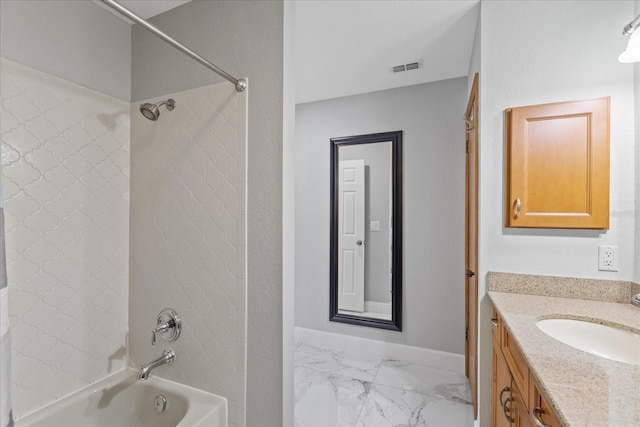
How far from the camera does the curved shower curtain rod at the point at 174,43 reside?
96cm

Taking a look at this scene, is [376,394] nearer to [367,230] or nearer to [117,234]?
[367,230]

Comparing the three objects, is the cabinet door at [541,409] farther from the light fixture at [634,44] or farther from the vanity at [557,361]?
the light fixture at [634,44]

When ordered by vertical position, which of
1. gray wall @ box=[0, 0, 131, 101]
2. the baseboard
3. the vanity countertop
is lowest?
the baseboard

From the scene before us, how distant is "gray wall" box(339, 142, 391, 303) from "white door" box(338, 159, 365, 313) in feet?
0.17

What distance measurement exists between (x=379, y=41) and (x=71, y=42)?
1803 millimetres

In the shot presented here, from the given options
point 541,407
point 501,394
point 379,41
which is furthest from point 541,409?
point 379,41

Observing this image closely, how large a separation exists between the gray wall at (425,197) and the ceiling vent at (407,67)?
0.35m

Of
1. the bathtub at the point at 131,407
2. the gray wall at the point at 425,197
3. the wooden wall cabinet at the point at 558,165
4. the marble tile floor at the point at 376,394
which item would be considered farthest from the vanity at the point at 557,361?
the bathtub at the point at 131,407

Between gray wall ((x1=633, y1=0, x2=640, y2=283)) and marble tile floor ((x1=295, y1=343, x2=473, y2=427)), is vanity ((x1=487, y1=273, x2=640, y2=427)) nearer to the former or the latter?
gray wall ((x1=633, y1=0, x2=640, y2=283))

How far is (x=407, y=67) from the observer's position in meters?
2.49

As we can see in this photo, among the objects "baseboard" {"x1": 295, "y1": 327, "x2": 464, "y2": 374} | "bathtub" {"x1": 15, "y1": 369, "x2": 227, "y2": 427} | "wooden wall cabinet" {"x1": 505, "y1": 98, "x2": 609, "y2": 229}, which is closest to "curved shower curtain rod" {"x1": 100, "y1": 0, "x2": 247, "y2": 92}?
"wooden wall cabinet" {"x1": 505, "y1": 98, "x2": 609, "y2": 229}

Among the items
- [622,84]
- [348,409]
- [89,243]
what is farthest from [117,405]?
[622,84]

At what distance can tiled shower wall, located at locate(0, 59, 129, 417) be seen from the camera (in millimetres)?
1364

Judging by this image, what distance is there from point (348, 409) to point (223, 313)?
1274 mm
